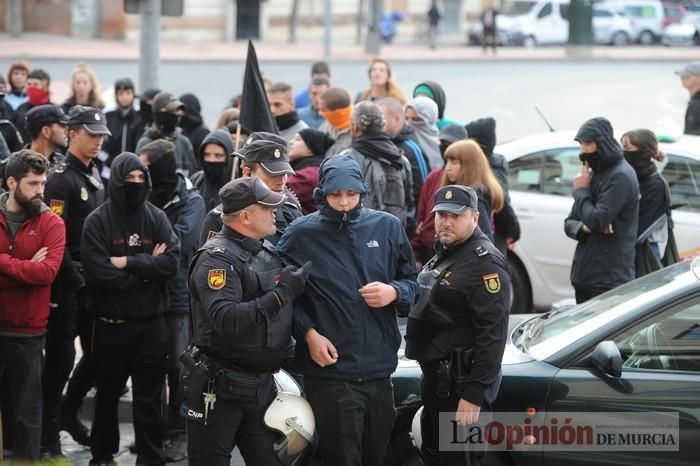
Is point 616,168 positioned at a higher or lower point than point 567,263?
higher

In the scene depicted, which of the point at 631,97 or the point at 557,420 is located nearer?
the point at 557,420

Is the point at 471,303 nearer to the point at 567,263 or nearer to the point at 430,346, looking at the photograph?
the point at 430,346

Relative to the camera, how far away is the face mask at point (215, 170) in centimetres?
823

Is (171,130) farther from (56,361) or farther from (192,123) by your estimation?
(56,361)

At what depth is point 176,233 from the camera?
7602mm

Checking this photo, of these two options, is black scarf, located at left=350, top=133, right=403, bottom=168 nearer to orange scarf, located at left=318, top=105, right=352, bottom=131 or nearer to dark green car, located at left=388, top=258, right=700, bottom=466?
orange scarf, located at left=318, top=105, right=352, bottom=131

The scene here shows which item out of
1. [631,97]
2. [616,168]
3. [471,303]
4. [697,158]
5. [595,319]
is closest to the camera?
[471,303]

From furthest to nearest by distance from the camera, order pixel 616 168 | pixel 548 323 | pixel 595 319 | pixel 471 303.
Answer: pixel 616 168 < pixel 548 323 < pixel 595 319 < pixel 471 303

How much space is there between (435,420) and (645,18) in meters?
46.6

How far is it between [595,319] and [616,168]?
2.13 m

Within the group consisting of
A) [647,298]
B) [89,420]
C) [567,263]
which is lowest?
[89,420]

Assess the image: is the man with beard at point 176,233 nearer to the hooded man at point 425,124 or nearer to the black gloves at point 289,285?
the black gloves at point 289,285

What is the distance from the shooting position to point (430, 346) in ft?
19.5

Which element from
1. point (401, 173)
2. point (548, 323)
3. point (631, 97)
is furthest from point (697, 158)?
point (631, 97)
